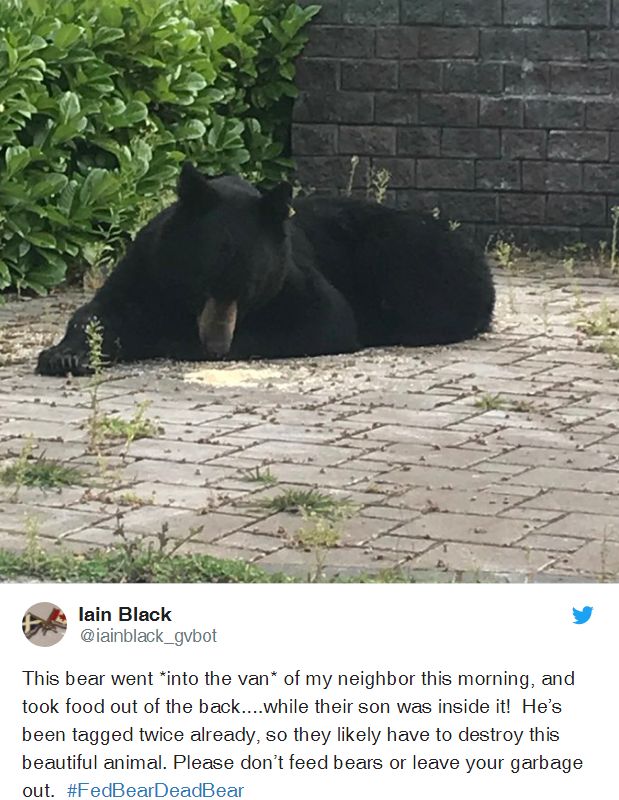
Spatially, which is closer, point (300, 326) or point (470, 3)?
point (300, 326)

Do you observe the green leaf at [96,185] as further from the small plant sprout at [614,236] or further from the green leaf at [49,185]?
the small plant sprout at [614,236]

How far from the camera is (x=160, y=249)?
813 cm

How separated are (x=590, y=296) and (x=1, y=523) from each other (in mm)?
5943

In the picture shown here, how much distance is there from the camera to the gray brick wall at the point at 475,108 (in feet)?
41.2

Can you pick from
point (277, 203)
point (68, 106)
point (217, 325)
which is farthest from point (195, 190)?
point (68, 106)

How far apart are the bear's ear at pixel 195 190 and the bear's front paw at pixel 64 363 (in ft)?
2.63

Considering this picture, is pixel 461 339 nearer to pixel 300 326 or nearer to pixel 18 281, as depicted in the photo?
pixel 300 326

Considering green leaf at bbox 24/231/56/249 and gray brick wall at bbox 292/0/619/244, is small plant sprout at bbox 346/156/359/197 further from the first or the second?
green leaf at bbox 24/231/56/249

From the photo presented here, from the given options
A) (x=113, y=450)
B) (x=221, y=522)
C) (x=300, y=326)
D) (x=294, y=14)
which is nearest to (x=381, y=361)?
(x=300, y=326)
